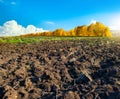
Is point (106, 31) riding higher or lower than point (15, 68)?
lower

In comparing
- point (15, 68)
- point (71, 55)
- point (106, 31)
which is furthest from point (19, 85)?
point (106, 31)

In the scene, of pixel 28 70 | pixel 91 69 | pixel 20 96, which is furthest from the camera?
pixel 28 70

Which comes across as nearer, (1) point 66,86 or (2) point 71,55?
(1) point 66,86

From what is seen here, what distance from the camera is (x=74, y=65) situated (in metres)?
10.3

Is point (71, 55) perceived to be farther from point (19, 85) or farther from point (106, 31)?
point (106, 31)

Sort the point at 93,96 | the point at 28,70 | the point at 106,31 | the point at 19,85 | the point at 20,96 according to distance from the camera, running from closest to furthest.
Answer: the point at 93,96, the point at 20,96, the point at 19,85, the point at 28,70, the point at 106,31

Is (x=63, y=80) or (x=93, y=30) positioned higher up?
(x=63, y=80)

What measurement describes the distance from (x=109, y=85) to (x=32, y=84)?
8.19 ft

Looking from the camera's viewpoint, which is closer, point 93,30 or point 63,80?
point 63,80

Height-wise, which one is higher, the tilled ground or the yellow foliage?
the tilled ground

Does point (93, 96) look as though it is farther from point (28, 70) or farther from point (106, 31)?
point (106, 31)

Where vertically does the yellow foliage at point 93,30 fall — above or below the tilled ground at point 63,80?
below

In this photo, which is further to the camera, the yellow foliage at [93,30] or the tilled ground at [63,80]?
the yellow foliage at [93,30]

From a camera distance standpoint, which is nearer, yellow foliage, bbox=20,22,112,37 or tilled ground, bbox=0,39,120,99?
tilled ground, bbox=0,39,120,99
